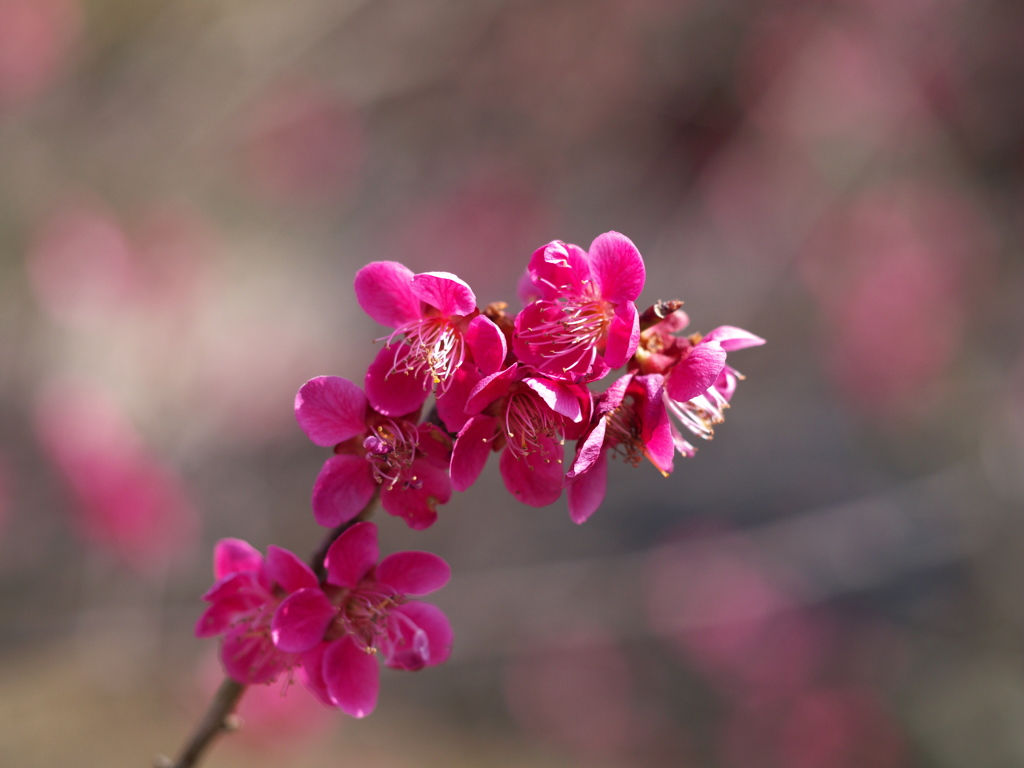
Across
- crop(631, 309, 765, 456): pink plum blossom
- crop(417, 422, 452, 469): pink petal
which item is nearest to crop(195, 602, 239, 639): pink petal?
crop(417, 422, 452, 469): pink petal

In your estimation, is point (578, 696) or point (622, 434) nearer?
point (622, 434)

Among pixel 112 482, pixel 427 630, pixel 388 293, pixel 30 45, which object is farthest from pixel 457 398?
pixel 30 45

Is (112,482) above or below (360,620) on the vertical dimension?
below

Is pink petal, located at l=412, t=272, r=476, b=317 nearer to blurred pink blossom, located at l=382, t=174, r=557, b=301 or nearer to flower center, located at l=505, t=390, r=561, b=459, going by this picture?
flower center, located at l=505, t=390, r=561, b=459

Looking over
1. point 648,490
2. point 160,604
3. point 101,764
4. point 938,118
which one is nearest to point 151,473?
point 160,604

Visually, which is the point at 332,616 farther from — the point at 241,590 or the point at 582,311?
the point at 582,311

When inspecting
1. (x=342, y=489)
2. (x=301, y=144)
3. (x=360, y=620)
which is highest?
(x=342, y=489)

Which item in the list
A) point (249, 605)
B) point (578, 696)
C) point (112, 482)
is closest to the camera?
point (249, 605)

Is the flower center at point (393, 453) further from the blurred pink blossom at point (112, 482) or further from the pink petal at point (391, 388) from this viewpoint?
the blurred pink blossom at point (112, 482)

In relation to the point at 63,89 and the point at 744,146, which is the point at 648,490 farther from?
the point at 63,89
